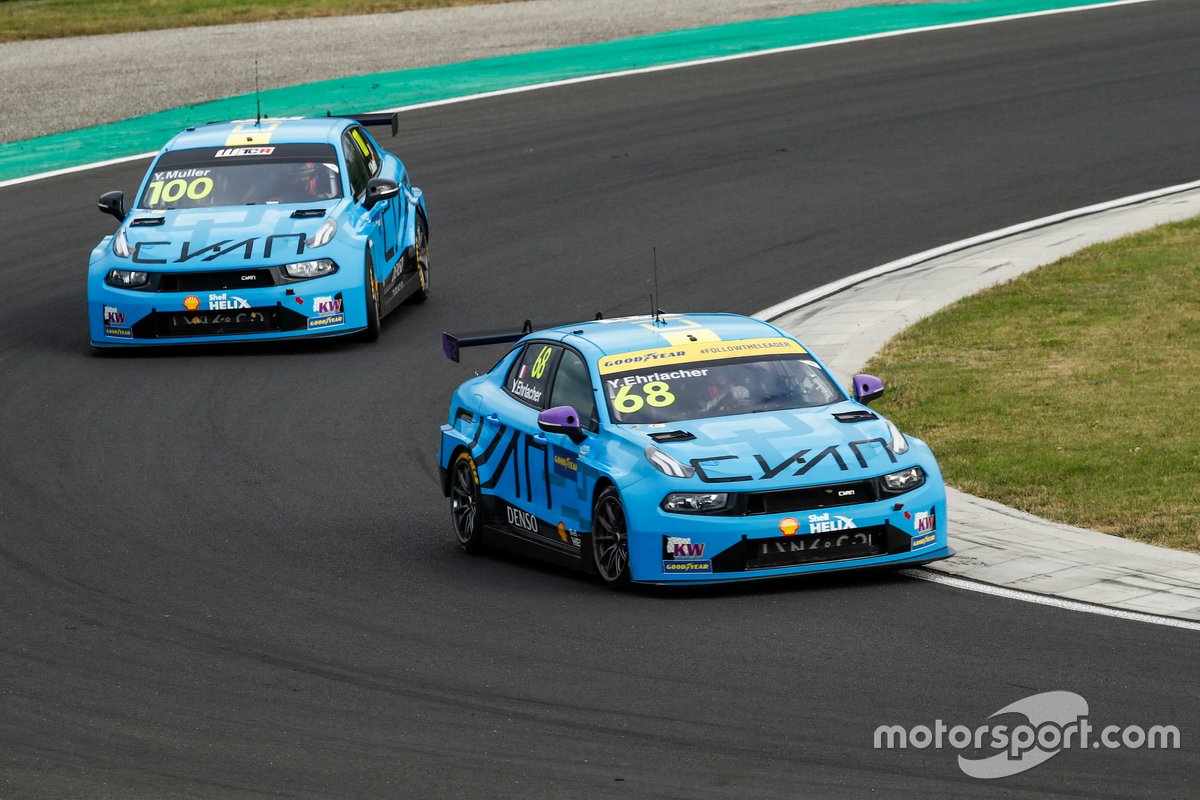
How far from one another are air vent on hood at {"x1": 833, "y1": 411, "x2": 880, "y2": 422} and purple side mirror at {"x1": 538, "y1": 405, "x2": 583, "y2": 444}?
1.47 metres

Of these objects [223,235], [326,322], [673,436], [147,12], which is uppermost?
[147,12]

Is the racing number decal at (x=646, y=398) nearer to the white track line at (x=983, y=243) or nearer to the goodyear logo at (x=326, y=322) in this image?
the white track line at (x=983, y=243)

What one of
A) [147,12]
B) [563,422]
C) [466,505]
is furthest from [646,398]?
[147,12]

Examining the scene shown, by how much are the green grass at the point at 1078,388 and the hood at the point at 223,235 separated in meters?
5.60

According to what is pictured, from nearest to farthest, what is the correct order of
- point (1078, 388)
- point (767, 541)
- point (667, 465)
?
point (767, 541) → point (667, 465) → point (1078, 388)

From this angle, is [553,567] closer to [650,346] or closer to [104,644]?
[650,346]

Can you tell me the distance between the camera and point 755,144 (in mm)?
26125

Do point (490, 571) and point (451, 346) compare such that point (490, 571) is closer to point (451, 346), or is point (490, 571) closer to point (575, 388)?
point (575, 388)

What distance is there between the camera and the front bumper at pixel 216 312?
1845 centimetres

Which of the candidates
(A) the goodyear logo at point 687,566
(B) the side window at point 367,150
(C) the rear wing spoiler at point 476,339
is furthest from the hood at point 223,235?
(A) the goodyear logo at point 687,566

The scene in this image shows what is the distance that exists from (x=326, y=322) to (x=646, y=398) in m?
7.63

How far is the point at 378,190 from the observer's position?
18922mm

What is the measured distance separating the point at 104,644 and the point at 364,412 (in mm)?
6405

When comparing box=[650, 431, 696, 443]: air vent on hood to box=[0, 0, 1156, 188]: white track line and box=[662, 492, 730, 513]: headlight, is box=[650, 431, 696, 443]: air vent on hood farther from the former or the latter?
box=[0, 0, 1156, 188]: white track line
